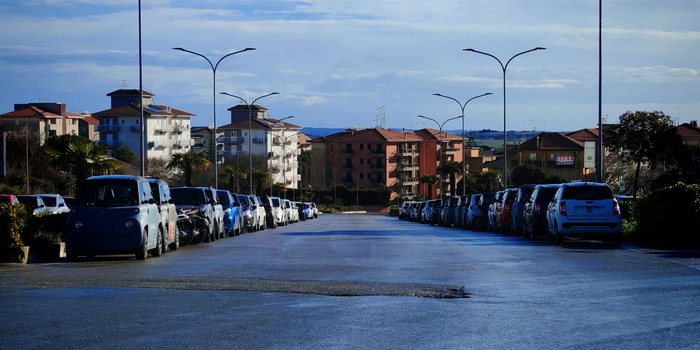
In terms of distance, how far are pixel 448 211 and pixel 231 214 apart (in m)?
19.1

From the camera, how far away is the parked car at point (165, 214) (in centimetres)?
2383

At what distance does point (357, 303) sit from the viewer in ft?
41.1

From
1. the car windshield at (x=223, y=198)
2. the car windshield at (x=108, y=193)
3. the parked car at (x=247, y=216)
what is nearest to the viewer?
the car windshield at (x=108, y=193)

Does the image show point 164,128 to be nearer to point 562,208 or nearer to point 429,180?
point 429,180

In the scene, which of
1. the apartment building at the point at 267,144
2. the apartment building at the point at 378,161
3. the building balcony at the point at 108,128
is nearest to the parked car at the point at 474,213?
the building balcony at the point at 108,128

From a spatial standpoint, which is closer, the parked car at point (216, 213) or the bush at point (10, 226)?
the bush at point (10, 226)

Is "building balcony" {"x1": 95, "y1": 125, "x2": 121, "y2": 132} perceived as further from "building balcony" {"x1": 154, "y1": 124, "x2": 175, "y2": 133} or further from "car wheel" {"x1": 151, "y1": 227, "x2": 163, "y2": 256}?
"car wheel" {"x1": 151, "y1": 227, "x2": 163, "y2": 256}

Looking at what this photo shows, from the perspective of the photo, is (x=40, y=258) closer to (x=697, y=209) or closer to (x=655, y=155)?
(x=697, y=209)

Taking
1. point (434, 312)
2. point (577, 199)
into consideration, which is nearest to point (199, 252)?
point (577, 199)

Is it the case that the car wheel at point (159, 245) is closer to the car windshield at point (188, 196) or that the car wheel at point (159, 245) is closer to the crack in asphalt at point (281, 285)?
the crack in asphalt at point (281, 285)

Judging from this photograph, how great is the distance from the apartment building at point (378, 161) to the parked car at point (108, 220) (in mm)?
140048

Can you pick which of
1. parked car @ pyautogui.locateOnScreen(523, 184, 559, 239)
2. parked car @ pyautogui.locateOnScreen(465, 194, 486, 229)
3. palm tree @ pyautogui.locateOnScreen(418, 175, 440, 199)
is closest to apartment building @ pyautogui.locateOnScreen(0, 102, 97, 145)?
palm tree @ pyautogui.locateOnScreen(418, 175, 440, 199)

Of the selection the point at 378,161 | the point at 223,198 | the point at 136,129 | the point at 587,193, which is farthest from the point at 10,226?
the point at 378,161

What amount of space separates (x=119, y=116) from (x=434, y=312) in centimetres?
13083
